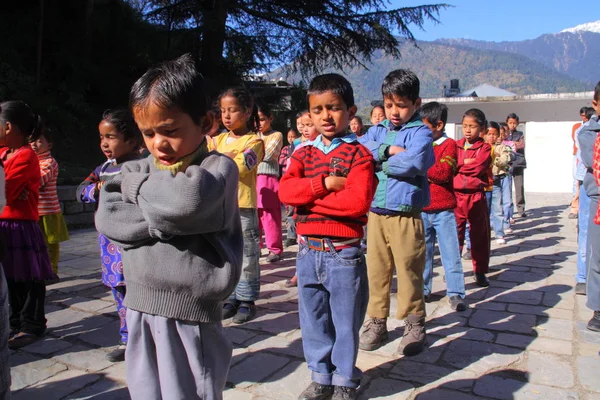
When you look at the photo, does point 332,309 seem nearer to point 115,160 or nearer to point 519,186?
point 115,160

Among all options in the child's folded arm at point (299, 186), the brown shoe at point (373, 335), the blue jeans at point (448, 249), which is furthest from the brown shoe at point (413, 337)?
the child's folded arm at point (299, 186)

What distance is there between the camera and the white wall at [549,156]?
16.5m

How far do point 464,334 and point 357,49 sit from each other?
10994 millimetres

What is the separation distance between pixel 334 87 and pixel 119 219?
55.9 inches

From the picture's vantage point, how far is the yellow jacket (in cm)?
383

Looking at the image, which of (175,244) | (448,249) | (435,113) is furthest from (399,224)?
(175,244)

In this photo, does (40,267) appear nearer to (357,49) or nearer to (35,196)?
(35,196)

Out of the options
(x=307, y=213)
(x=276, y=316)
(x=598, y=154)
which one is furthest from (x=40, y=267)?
(x=598, y=154)

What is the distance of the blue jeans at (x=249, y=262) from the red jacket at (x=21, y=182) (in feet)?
5.09

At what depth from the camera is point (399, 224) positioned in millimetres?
3426

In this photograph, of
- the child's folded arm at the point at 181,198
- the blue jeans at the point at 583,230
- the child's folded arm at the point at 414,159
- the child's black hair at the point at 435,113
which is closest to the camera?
the child's folded arm at the point at 181,198

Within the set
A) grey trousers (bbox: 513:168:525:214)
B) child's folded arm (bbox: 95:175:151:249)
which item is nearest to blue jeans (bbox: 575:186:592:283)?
child's folded arm (bbox: 95:175:151:249)

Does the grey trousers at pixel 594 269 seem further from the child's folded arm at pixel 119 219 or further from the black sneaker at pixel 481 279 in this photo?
the child's folded arm at pixel 119 219

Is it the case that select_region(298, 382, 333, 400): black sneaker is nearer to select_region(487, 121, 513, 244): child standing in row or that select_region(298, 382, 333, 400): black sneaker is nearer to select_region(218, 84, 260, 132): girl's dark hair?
select_region(218, 84, 260, 132): girl's dark hair
